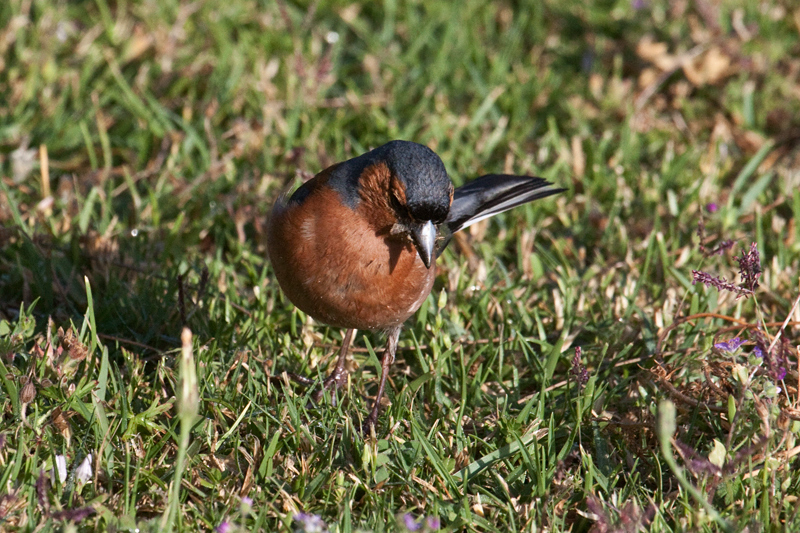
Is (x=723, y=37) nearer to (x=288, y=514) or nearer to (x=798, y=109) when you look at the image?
(x=798, y=109)

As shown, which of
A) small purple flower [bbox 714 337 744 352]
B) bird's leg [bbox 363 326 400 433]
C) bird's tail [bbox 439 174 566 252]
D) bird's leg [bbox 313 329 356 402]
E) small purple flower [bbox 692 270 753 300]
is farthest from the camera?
bird's tail [bbox 439 174 566 252]

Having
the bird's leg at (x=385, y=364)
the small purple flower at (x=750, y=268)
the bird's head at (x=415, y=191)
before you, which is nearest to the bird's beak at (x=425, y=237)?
the bird's head at (x=415, y=191)

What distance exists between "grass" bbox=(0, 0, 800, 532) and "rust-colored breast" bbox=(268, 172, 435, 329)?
1.36ft

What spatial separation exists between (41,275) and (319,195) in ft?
5.32

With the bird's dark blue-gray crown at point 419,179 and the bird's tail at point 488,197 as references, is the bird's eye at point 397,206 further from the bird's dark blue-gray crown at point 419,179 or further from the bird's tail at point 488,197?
the bird's tail at point 488,197

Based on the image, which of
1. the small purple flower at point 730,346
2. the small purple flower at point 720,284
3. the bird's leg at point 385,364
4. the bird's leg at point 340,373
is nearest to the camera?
the small purple flower at point 720,284

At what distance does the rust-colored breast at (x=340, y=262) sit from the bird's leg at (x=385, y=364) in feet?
0.74

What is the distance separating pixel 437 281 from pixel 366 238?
1216 millimetres

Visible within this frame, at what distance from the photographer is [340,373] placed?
4199 mm

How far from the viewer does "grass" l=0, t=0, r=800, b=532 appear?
333 centimetres

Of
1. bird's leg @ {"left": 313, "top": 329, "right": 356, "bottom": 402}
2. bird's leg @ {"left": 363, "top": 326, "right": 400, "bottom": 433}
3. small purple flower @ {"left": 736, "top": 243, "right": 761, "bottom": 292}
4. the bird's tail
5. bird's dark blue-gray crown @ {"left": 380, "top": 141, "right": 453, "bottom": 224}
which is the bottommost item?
bird's leg @ {"left": 313, "top": 329, "right": 356, "bottom": 402}

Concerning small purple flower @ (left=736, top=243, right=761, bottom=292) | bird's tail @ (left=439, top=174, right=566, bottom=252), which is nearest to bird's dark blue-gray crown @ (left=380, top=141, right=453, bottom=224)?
bird's tail @ (left=439, top=174, right=566, bottom=252)

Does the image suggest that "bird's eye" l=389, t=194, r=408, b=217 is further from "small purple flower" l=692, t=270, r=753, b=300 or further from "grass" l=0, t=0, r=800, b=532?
"small purple flower" l=692, t=270, r=753, b=300

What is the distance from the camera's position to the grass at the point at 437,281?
10.9 feet
